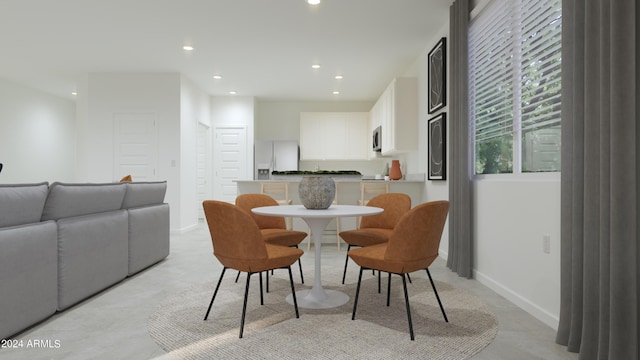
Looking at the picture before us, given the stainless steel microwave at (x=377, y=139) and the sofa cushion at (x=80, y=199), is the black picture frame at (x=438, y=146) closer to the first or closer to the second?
the stainless steel microwave at (x=377, y=139)

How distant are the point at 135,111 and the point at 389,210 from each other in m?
5.12

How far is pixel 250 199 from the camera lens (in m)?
3.35

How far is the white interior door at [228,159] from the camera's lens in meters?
8.04

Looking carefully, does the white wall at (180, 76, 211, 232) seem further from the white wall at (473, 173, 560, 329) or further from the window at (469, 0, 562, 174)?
the white wall at (473, 173, 560, 329)

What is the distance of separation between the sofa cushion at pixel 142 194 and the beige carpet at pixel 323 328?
1075mm

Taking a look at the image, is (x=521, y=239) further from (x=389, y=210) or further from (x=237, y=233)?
(x=237, y=233)

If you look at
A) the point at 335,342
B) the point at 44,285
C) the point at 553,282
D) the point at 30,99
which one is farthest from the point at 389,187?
the point at 30,99

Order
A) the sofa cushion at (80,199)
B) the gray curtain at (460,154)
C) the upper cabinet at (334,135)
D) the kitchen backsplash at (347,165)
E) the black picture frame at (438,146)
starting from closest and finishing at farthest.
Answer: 1. the sofa cushion at (80,199)
2. the gray curtain at (460,154)
3. the black picture frame at (438,146)
4. the upper cabinet at (334,135)
5. the kitchen backsplash at (347,165)

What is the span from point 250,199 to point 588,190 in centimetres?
246

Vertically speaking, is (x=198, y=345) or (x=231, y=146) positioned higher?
(x=231, y=146)

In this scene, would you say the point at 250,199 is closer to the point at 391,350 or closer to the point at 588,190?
the point at 391,350

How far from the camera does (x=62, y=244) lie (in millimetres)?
2418

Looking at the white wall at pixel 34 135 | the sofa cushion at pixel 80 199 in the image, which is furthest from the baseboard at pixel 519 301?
the white wall at pixel 34 135

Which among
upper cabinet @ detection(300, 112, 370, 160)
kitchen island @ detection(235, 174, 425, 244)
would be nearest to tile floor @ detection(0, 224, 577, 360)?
kitchen island @ detection(235, 174, 425, 244)
